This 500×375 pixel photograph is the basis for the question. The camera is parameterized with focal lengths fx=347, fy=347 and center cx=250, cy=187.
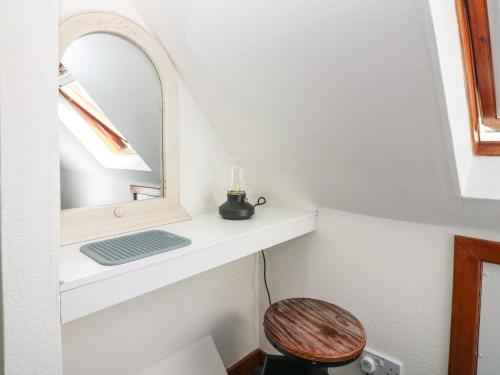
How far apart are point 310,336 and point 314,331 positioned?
4cm

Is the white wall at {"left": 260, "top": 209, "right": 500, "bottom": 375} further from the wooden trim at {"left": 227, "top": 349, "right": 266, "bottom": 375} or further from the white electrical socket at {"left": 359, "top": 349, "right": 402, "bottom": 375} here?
the wooden trim at {"left": 227, "top": 349, "right": 266, "bottom": 375}

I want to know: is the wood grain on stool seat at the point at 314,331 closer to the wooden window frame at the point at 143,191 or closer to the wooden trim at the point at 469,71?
the wooden window frame at the point at 143,191

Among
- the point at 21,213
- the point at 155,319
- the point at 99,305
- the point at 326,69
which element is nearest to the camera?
the point at 21,213

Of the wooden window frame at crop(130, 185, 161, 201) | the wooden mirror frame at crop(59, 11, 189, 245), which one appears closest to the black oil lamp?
the wooden mirror frame at crop(59, 11, 189, 245)

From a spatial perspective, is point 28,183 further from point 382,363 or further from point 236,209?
point 382,363

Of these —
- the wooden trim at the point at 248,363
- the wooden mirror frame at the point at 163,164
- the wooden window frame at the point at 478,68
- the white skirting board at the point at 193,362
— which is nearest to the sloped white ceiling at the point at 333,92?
the wooden mirror frame at the point at 163,164

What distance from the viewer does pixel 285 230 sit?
4.95 ft

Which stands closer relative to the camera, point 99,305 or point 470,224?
point 99,305

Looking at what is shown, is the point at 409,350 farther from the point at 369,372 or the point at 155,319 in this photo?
the point at 155,319

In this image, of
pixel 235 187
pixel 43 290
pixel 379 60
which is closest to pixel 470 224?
pixel 379 60

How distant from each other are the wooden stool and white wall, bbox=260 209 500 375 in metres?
0.25

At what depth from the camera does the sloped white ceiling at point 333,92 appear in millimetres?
940

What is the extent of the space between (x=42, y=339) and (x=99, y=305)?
0.24m

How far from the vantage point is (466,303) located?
50.6 inches
